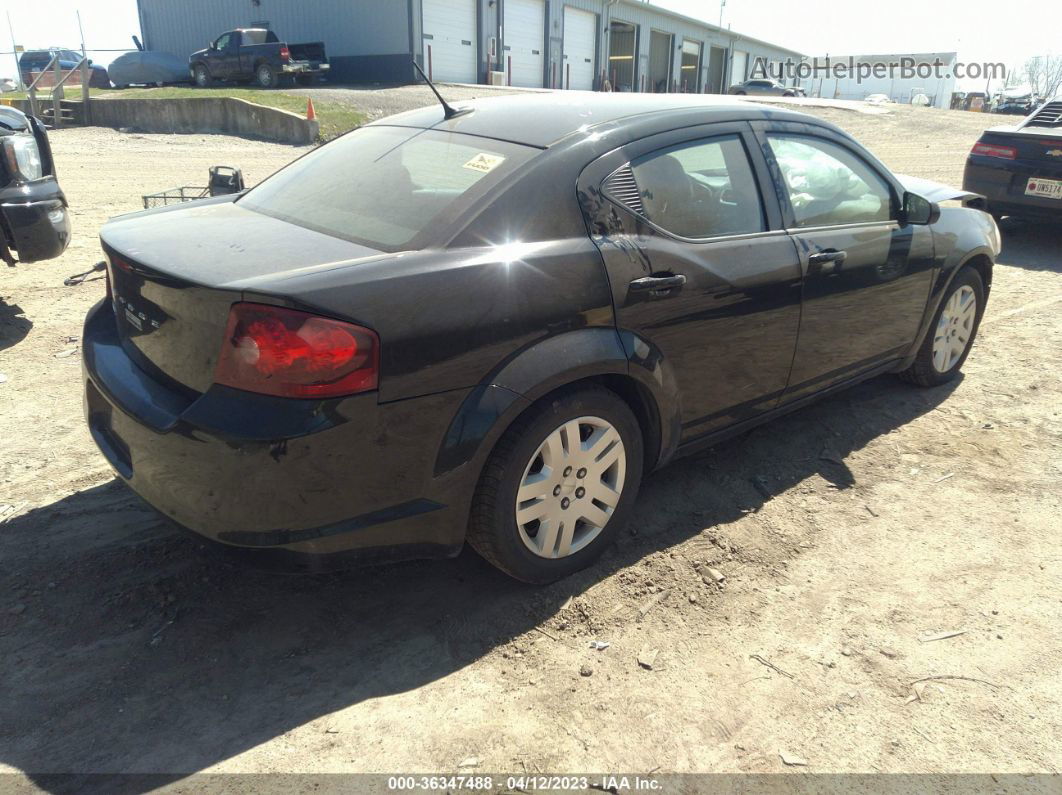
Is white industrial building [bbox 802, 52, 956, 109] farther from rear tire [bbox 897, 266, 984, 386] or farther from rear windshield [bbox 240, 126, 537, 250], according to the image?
rear windshield [bbox 240, 126, 537, 250]

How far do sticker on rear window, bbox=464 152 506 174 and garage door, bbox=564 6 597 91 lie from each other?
113 ft

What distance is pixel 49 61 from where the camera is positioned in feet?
103

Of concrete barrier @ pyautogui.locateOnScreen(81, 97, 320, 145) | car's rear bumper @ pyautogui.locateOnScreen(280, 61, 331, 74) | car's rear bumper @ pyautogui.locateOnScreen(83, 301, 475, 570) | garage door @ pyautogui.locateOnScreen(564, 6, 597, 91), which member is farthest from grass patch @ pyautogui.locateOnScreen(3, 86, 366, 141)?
garage door @ pyautogui.locateOnScreen(564, 6, 597, 91)

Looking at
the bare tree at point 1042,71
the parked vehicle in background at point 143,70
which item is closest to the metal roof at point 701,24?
Answer: the parked vehicle in background at point 143,70

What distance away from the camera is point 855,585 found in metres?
3.04

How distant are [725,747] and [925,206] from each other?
9.80ft

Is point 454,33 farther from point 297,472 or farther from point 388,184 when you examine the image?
point 297,472

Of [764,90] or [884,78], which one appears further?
[884,78]

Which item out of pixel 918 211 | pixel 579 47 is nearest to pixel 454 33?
pixel 579 47

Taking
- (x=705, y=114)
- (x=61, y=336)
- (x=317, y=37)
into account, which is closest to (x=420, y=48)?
(x=317, y=37)

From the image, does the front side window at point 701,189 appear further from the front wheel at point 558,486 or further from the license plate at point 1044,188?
the license plate at point 1044,188

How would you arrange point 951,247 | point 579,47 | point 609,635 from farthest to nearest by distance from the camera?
point 579,47 < point 951,247 < point 609,635

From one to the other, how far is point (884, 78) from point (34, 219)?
255 feet

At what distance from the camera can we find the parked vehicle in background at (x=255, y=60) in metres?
24.8
